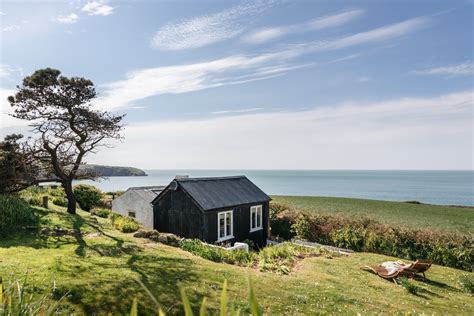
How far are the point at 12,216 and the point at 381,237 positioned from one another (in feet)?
78.8

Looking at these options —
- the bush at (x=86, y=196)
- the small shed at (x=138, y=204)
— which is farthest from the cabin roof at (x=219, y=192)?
the bush at (x=86, y=196)

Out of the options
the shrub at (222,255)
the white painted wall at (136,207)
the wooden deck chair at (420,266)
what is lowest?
the wooden deck chair at (420,266)

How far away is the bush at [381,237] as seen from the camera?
21.2 m

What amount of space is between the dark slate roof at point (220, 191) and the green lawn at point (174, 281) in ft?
17.7

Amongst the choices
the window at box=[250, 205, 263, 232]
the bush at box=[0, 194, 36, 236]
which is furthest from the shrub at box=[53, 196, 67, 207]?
the window at box=[250, 205, 263, 232]

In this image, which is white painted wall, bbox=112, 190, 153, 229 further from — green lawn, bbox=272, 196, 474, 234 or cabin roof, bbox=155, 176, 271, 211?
green lawn, bbox=272, 196, 474, 234

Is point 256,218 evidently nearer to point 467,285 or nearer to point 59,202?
point 467,285

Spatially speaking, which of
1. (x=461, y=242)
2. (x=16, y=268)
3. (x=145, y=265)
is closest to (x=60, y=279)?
(x=16, y=268)

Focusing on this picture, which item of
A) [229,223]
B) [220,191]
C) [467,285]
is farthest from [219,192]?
[467,285]

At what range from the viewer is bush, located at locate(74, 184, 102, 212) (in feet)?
111

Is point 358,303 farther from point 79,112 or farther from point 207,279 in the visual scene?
point 79,112

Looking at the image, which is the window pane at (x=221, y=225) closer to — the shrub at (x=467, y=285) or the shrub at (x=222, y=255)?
the shrub at (x=222, y=255)

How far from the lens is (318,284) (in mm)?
14281

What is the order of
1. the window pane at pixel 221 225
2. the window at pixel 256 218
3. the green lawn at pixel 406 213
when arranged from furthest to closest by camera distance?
the green lawn at pixel 406 213, the window at pixel 256 218, the window pane at pixel 221 225
